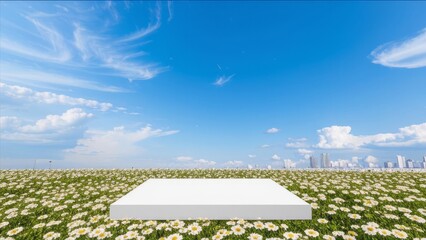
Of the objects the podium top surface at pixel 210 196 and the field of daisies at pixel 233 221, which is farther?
the podium top surface at pixel 210 196

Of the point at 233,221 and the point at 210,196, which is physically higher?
the point at 210,196

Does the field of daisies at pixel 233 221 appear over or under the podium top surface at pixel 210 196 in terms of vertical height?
under

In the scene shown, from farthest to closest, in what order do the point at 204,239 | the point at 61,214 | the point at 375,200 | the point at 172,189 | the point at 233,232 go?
the point at 172,189, the point at 375,200, the point at 61,214, the point at 233,232, the point at 204,239

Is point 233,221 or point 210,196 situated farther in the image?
point 210,196

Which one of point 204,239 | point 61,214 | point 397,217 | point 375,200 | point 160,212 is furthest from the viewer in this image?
point 375,200

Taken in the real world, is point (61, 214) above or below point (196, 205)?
below

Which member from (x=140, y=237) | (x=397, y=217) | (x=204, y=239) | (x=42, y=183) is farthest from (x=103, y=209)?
(x=397, y=217)

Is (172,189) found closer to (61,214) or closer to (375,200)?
(61,214)

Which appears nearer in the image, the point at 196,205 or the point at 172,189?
the point at 196,205

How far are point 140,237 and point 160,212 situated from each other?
139 centimetres

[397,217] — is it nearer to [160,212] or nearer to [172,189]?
[160,212]

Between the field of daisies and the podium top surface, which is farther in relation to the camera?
the podium top surface

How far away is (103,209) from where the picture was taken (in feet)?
24.4

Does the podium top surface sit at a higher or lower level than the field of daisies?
higher
